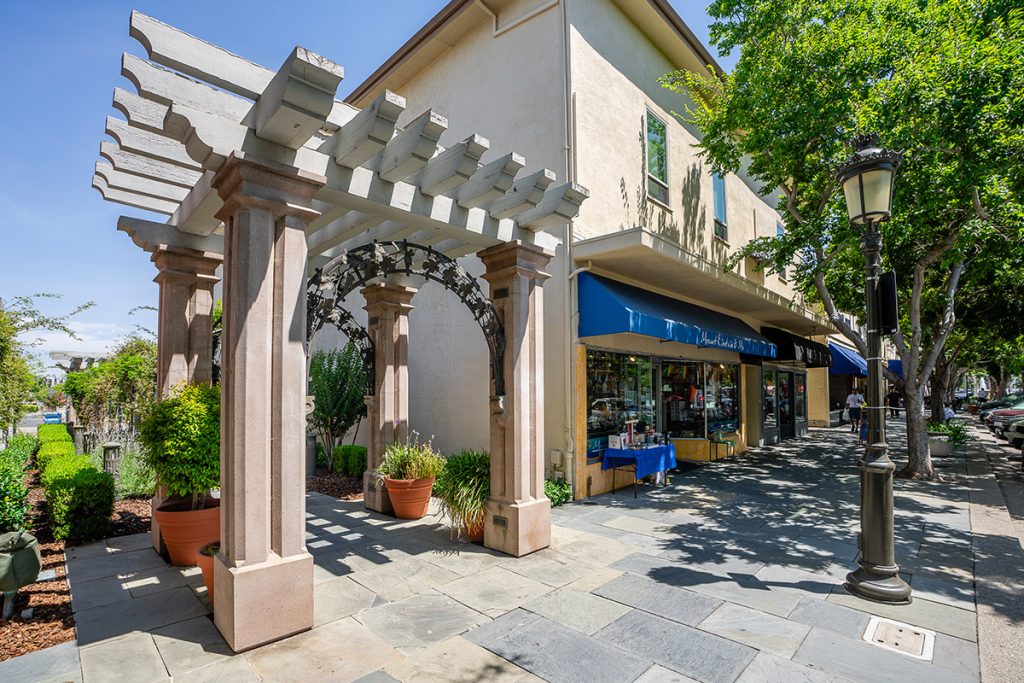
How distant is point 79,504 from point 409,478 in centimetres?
393

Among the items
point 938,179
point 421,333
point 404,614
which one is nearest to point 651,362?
point 421,333

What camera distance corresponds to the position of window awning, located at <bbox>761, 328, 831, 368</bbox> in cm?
1509

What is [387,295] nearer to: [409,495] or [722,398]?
[409,495]

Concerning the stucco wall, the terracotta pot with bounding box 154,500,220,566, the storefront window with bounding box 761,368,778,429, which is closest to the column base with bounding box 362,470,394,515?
the terracotta pot with bounding box 154,500,220,566

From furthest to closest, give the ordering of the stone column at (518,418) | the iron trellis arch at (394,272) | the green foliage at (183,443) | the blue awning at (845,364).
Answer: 1. the blue awning at (845,364)
2. the stone column at (518,418)
3. the iron trellis arch at (394,272)
4. the green foliage at (183,443)

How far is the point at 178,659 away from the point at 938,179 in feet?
40.7

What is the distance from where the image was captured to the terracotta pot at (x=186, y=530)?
538 centimetres

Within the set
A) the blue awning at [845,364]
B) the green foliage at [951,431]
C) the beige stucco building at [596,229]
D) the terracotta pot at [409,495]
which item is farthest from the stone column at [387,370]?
the blue awning at [845,364]

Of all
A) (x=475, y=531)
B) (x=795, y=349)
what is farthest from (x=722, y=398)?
(x=475, y=531)

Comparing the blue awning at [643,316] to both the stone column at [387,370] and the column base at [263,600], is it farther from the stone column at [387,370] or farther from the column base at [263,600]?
the column base at [263,600]

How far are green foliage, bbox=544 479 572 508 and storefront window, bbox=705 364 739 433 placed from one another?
588 cm

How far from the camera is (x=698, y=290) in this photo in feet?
38.0

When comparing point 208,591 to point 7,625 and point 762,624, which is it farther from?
point 762,624

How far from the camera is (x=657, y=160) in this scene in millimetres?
11117
